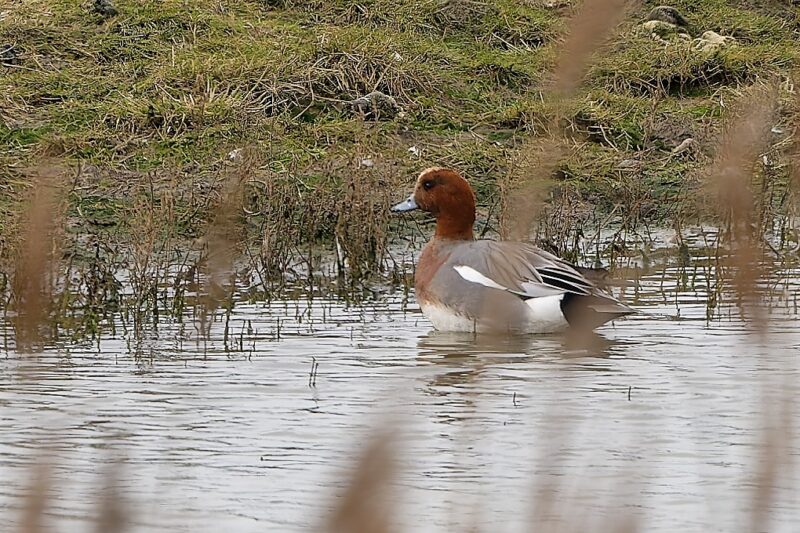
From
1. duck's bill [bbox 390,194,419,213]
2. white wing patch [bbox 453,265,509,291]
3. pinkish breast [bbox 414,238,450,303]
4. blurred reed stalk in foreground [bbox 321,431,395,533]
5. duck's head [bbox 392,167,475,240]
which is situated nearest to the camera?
blurred reed stalk in foreground [bbox 321,431,395,533]

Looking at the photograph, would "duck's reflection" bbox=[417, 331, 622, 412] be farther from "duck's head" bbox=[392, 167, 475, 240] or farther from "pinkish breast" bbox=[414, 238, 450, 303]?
"duck's head" bbox=[392, 167, 475, 240]

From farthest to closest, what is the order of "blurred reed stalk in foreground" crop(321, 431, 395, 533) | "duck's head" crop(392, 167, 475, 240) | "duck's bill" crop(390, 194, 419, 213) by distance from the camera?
"duck's bill" crop(390, 194, 419, 213) < "duck's head" crop(392, 167, 475, 240) < "blurred reed stalk in foreground" crop(321, 431, 395, 533)

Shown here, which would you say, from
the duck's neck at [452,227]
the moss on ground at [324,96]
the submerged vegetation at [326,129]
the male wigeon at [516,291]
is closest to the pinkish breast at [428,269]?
the male wigeon at [516,291]

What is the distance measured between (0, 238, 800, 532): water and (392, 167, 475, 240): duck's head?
20.1 inches

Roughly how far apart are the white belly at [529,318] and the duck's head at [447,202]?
78 centimetres

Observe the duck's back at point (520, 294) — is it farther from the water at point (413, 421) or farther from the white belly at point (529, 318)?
the water at point (413, 421)

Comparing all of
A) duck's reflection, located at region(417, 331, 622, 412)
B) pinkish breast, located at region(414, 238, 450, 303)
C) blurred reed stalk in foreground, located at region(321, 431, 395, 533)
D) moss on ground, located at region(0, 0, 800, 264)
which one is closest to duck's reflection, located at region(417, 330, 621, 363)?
duck's reflection, located at region(417, 331, 622, 412)

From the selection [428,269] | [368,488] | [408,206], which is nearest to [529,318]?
[428,269]

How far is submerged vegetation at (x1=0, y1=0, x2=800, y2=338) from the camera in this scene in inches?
327

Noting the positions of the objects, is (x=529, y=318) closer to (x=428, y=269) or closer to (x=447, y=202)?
(x=428, y=269)

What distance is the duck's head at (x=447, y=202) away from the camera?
7.77 meters

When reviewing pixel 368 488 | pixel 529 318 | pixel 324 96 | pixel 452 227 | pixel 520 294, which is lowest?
pixel 368 488

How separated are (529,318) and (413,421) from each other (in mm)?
1974

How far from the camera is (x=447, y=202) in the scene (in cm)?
778
